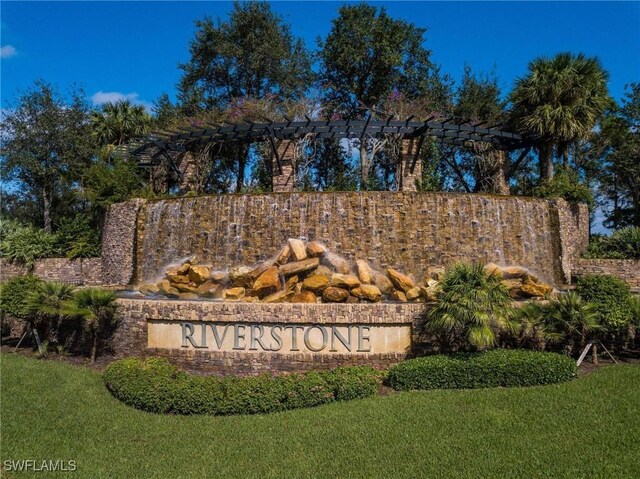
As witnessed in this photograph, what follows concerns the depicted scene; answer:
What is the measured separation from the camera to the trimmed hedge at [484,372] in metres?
10.3

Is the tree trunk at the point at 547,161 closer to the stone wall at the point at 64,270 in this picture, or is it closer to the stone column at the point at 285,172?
the stone column at the point at 285,172

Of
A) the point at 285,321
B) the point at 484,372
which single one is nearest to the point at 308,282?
the point at 285,321

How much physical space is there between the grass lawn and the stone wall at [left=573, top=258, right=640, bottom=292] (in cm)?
962

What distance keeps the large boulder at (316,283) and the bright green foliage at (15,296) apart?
302 inches

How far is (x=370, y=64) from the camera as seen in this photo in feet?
110

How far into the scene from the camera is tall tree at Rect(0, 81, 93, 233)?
99.5 ft

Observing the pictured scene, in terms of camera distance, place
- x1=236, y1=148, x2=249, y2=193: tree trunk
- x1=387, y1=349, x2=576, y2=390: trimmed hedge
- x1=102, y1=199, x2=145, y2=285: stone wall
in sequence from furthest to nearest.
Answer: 1. x1=236, y1=148, x2=249, y2=193: tree trunk
2. x1=102, y1=199, x2=145, y2=285: stone wall
3. x1=387, y1=349, x2=576, y2=390: trimmed hedge

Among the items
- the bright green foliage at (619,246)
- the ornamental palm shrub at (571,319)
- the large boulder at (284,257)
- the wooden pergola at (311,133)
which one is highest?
the wooden pergola at (311,133)

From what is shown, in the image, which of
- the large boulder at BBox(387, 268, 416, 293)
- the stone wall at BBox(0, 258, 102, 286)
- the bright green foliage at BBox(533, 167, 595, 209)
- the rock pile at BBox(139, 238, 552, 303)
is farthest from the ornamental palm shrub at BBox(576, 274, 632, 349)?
the stone wall at BBox(0, 258, 102, 286)

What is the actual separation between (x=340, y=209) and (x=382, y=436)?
33.1 ft

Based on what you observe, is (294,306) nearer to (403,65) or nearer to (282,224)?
(282,224)

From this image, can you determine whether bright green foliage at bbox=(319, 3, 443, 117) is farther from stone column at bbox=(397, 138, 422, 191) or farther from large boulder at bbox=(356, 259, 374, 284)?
large boulder at bbox=(356, 259, 374, 284)

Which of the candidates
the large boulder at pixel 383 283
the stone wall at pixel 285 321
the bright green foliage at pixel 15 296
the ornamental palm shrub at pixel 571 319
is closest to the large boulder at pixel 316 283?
the stone wall at pixel 285 321

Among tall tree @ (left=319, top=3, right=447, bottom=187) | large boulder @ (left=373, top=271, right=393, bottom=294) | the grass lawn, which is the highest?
tall tree @ (left=319, top=3, right=447, bottom=187)
